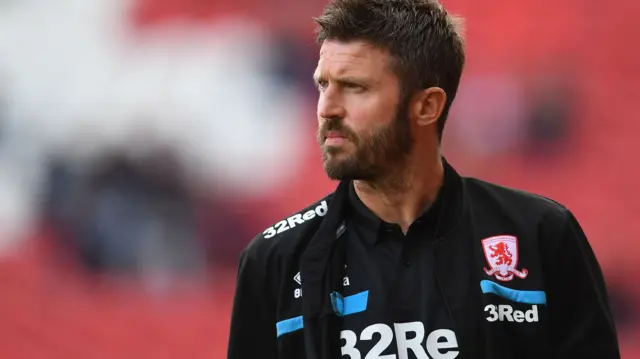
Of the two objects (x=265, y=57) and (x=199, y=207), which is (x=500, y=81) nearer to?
(x=265, y=57)

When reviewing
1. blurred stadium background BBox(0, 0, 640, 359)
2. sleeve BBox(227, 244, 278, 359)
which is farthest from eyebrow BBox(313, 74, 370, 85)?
blurred stadium background BBox(0, 0, 640, 359)

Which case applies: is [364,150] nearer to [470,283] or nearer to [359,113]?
[359,113]

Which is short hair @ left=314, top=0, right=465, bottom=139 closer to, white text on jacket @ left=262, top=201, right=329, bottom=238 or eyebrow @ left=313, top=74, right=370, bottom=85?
eyebrow @ left=313, top=74, right=370, bottom=85

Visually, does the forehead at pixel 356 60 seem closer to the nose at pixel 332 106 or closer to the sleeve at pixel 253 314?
the nose at pixel 332 106

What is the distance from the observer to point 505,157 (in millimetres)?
3295

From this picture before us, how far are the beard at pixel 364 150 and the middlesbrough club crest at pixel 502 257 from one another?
0.68 ft

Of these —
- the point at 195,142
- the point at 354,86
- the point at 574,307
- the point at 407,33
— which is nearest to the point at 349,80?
the point at 354,86

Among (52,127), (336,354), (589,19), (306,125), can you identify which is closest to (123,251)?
(52,127)

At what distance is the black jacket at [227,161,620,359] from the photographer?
1.52 m

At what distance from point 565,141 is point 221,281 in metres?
1.29

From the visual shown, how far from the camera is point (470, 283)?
1546mm

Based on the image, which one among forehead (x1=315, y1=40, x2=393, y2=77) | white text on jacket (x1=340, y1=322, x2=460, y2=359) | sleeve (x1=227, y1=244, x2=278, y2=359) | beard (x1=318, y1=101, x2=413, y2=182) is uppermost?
forehead (x1=315, y1=40, x2=393, y2=77)

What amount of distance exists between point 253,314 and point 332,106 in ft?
1.21

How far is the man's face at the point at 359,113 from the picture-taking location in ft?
5.14
